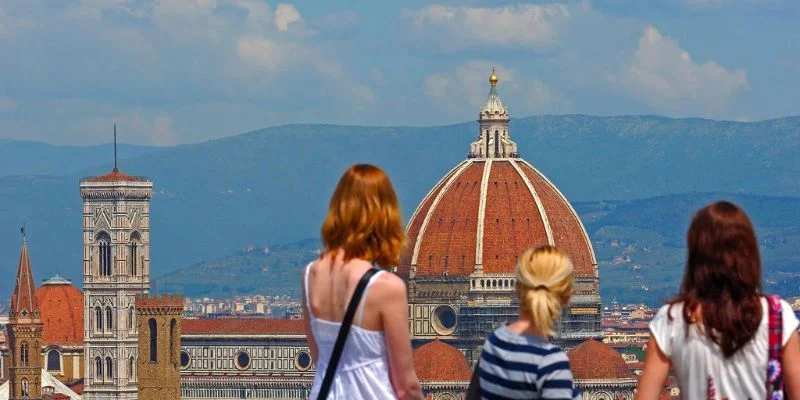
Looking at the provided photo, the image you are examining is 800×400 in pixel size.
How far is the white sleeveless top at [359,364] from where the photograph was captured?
524 inches

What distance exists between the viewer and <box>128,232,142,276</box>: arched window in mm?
135125

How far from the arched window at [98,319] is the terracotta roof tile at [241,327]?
14500 mm

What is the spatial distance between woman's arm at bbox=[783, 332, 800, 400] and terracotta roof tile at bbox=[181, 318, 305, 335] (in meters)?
133

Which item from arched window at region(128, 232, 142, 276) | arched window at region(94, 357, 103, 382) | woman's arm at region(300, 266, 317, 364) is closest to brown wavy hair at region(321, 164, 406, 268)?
woman's arm at region(300, 266, 317, 364)

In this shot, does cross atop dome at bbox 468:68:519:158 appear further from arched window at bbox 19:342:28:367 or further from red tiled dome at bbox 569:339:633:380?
arched window at bbox 19:342:28:367

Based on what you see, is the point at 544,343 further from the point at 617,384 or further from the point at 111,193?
the point at 111,193

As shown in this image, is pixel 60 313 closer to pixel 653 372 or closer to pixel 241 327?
pixel 241 327

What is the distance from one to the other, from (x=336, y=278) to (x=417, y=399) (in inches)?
29.0

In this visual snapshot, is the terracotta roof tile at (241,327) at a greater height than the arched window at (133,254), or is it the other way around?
the arched window at (133,254)

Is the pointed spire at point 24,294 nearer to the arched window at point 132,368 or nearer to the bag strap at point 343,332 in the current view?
the arched window at point 132,368

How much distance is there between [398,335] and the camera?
43.5ft

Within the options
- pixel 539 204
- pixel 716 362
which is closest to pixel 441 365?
pixel 539 204

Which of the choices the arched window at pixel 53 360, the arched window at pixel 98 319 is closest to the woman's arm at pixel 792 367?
the arched window at pixel 98 319

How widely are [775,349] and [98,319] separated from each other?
398 ft
